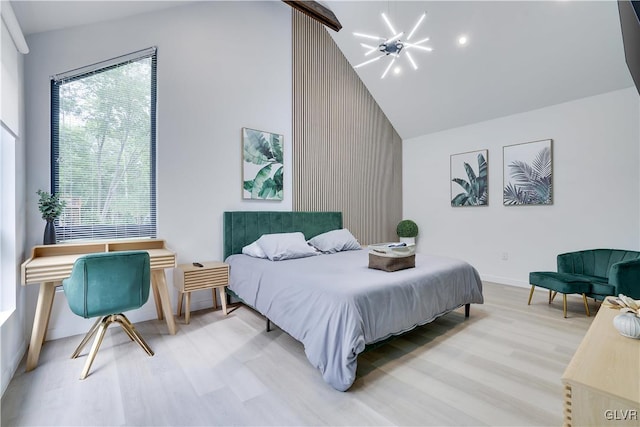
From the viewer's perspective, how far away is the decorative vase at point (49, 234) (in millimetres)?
2514

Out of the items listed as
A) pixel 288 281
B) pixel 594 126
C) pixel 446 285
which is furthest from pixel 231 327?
pixel 594 126

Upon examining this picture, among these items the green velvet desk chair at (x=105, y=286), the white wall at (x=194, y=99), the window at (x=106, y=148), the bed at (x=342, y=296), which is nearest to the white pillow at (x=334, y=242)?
the bed at (x=342, y=296)

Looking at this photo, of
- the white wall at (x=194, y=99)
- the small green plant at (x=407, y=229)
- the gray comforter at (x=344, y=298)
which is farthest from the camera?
the small green plant at (x=407, y=229)

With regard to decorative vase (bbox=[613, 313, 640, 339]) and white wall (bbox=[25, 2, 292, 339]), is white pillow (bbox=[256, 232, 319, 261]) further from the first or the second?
decorative vase (bbox=[613, 313, 640, 339])

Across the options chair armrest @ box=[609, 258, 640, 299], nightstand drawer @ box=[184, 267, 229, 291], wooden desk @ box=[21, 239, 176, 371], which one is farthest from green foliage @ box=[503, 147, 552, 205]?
wooden desk @ box=[21, 239, 176, 371]

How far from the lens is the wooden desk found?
2111 millimetres

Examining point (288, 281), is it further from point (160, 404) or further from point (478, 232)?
point (478, 232)

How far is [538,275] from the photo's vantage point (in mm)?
3395

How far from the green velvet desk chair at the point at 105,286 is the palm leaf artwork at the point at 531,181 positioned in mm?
4973

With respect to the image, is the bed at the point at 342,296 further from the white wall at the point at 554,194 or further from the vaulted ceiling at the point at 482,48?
the vaulted ceiling at the point at 482,48

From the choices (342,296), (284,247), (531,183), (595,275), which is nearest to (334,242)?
(284,247)

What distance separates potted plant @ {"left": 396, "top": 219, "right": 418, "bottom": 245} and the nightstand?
11.6 ft

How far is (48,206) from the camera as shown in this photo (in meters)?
2.51

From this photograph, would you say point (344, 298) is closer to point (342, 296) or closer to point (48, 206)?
point (342, 296)
